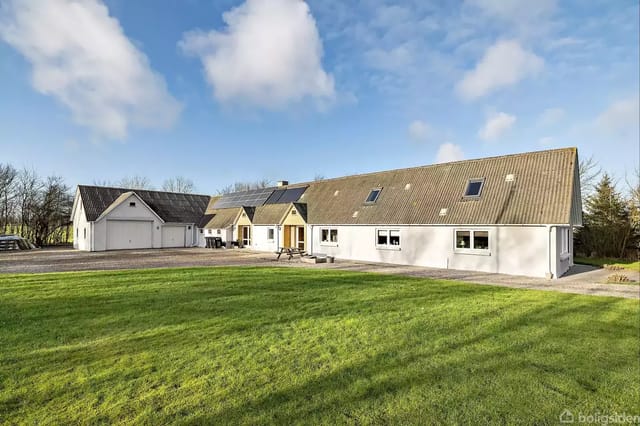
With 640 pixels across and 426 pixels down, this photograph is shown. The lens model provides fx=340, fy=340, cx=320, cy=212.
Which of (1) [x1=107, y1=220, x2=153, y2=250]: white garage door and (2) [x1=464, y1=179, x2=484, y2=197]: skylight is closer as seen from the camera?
(2) [x1=464, y1=179, x2=484, y2=197]: skylight

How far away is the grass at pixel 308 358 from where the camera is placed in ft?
13.2

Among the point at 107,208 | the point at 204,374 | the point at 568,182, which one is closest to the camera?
the point at 204,374

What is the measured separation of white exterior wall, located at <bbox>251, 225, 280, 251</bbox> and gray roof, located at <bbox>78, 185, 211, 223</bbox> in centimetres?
977

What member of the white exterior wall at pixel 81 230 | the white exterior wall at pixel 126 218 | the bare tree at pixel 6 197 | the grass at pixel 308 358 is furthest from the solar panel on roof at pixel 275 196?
the bare tree at pixel 6 197

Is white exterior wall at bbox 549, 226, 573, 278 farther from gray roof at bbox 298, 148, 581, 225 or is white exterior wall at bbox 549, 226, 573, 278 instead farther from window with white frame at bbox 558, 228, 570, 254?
gray roof at bbox 298, 148, 581, 225

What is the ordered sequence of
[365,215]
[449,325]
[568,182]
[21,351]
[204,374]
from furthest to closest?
[365,215] → [568,182] → [449,325] → [21,351] → [204,374]

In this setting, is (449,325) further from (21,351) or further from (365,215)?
(365,215)

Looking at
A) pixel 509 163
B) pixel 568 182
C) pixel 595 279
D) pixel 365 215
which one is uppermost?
pixel 509 163

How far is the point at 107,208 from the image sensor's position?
31.7m

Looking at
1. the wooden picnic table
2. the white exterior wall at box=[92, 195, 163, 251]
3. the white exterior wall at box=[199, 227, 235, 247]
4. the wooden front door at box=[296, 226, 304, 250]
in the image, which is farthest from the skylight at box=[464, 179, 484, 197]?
the white exterior wall at box=[92, 195, 163, 251]

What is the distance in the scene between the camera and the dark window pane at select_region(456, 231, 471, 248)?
17812mm

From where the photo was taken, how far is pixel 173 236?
35250mm

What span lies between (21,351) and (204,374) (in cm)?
336

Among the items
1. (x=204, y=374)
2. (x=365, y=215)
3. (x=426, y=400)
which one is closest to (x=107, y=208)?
(x=365, y=215)
